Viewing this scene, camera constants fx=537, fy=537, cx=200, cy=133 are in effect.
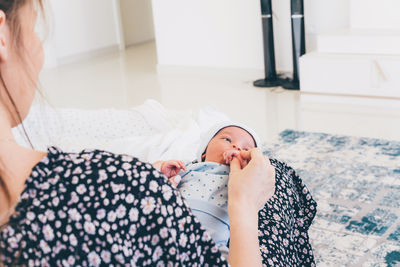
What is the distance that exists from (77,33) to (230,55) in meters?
2.46

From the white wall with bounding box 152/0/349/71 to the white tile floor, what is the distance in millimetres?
147

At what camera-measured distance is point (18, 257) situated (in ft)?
2.36

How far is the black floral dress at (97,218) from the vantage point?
2.37 feet

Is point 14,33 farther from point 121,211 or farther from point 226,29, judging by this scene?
point 226,29

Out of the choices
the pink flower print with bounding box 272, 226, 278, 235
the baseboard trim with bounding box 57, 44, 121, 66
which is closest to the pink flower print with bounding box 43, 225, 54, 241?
the pink flower print with bounding box 272, 226, 278, 235

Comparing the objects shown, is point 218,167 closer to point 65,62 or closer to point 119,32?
point 65,62

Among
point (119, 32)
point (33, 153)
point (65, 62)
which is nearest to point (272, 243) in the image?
point (33, 153)

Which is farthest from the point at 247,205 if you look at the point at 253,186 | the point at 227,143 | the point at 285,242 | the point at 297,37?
the point at 297,37

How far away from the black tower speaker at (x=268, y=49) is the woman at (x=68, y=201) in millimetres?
4012

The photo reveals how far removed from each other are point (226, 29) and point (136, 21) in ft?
9.68

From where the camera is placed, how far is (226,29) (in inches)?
205

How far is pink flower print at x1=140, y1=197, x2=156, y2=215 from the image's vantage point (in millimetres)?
750

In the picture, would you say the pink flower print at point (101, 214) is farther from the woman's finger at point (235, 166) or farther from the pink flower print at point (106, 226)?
the woman's finger at point (235, 166)

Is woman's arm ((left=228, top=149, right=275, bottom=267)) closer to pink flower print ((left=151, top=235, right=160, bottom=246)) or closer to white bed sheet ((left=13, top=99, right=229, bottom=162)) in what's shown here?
pink flower print ((left=151, top=235, right=160, bottom=246))
